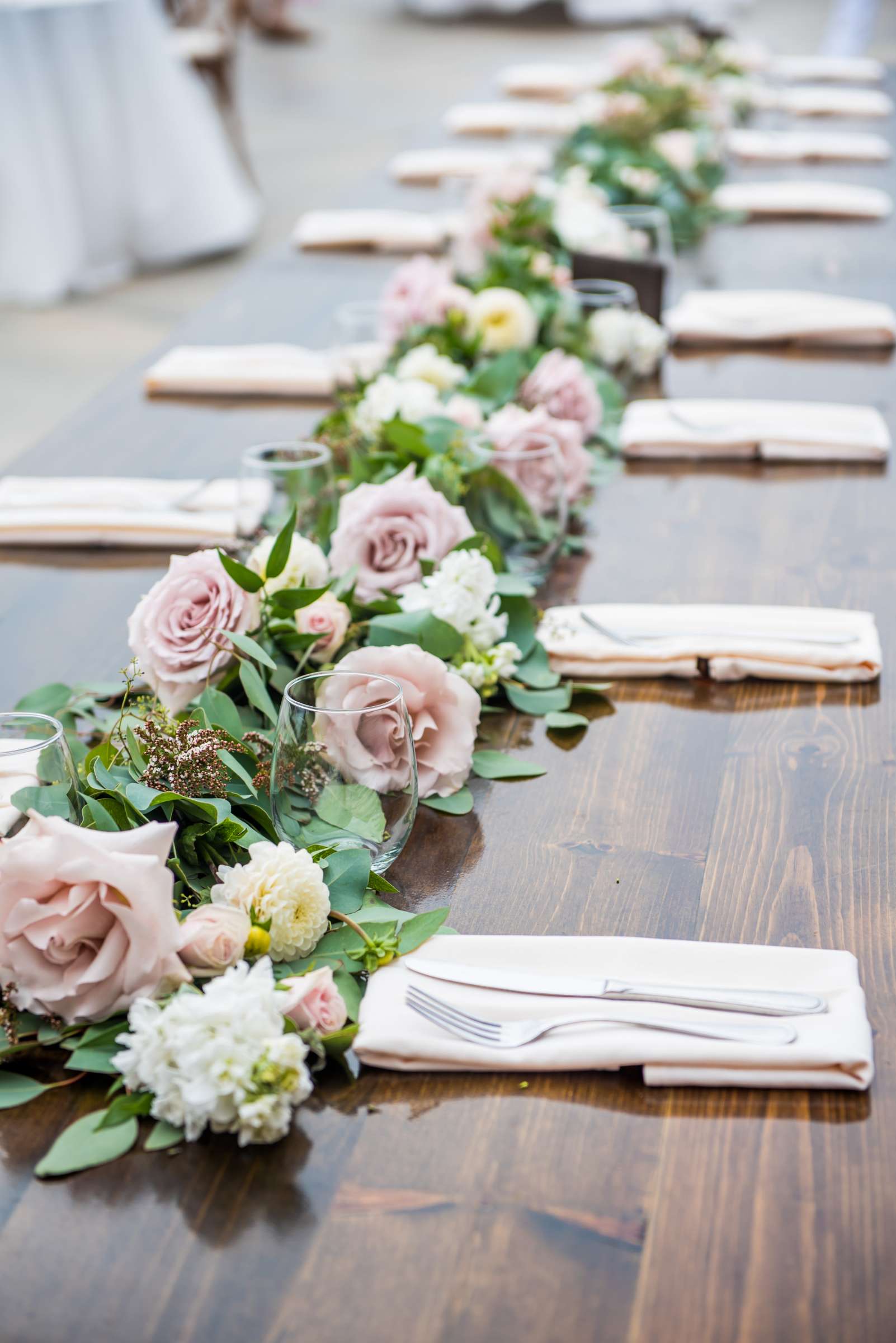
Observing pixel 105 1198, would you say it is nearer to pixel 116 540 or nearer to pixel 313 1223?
pixel 313 1223

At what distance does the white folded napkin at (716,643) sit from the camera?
123cm

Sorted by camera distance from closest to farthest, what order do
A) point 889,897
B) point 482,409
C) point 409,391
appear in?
point 889,897 → point 409,391 → point 482,409

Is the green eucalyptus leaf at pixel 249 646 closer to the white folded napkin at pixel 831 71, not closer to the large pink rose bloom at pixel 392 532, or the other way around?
the large pink rose bloom at pixel 392 532

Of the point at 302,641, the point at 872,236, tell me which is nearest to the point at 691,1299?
the point at 302,641

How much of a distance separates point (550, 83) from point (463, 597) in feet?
11.0

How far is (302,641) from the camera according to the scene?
1.10 metres

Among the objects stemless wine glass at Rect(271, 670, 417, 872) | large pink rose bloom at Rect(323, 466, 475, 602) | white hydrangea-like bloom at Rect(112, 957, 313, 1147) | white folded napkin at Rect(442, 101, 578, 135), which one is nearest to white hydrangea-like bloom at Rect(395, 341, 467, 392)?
large pink rose bloom at Rect(323, 466, 475, 602)

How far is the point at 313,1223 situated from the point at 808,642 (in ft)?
2.50

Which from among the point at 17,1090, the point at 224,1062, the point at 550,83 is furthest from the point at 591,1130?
the point at 550,83

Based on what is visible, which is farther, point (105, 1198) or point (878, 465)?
point (878, 465)

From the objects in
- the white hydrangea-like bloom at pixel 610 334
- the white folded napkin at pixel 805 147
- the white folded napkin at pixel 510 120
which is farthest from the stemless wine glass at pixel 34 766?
the white folded napkin at pixel 510 120

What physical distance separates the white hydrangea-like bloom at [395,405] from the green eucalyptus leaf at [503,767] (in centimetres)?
50

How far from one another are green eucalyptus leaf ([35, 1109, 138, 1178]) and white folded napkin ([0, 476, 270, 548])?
0.84 meters

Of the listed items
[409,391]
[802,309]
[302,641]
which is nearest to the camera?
[302,641]
